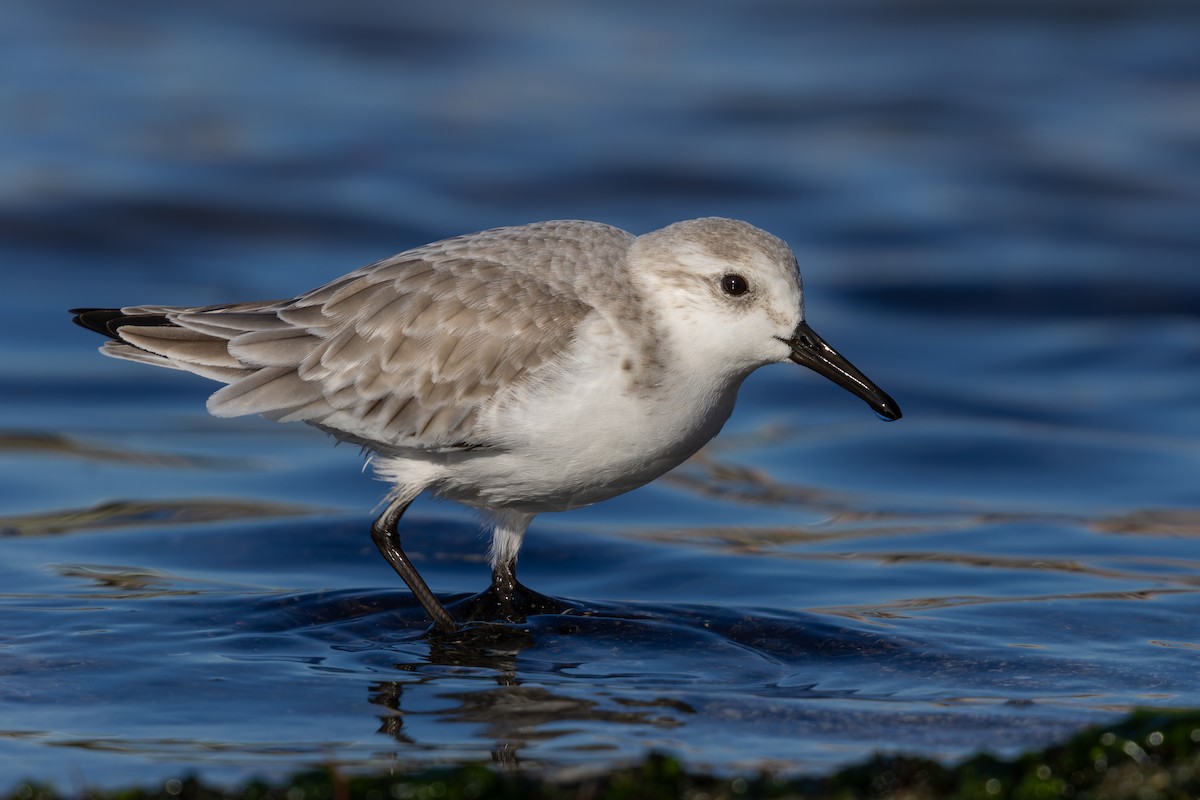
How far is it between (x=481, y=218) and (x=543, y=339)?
32.4ft

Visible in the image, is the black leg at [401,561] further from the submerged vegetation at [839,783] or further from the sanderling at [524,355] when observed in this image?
the submerged vegetation at [839,783]

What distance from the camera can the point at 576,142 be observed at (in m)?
18.7

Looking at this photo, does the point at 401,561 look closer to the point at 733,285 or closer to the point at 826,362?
the point at 733,285

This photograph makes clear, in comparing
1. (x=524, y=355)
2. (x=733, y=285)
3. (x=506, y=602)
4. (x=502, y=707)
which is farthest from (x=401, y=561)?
(x=733, y=285)

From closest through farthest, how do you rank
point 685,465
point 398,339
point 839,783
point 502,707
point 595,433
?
point 839,783 < point 502,707 < point 595,433 < point 398,339 < point 685,465

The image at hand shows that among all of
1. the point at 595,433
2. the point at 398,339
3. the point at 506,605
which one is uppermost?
the point at 398,339

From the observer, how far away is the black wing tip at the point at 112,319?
25.6 ft

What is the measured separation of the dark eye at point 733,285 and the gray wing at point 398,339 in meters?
0.56

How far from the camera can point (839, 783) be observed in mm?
4652

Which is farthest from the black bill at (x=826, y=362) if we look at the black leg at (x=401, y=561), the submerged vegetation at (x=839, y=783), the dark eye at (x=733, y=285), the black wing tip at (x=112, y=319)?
the black wing tip at (x=112, y=319)

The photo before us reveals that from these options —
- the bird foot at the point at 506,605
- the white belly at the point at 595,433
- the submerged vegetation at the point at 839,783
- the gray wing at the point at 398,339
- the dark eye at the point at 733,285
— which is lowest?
the submerged vegetation at the point at 839,783

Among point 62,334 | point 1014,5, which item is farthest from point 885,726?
point 1014,5

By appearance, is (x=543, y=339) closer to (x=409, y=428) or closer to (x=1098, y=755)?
(x=409, y=428)

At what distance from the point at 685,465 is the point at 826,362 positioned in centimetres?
415
